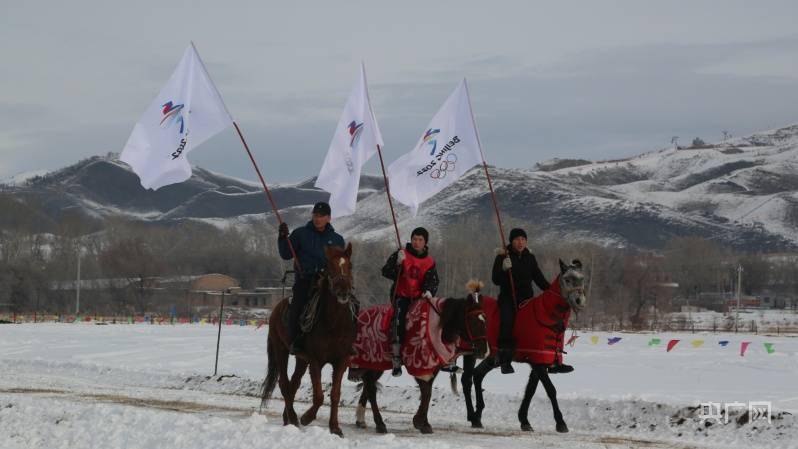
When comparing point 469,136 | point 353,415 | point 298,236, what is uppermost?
point 469,136

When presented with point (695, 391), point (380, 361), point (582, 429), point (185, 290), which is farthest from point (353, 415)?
point (185, 290)

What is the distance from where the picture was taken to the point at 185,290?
137000 mm

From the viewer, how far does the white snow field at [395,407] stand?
43.7 ft

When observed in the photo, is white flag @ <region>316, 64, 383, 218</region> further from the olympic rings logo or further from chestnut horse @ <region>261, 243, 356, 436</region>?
chestnut horse @ <region>261, 243, 356, 436</region>

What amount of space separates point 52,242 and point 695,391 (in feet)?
481

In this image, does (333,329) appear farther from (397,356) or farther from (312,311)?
(397,356)

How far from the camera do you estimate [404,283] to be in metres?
16.3

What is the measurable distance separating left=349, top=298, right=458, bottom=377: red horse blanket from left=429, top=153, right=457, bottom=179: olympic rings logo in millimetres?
3582

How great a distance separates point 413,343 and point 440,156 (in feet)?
15.1

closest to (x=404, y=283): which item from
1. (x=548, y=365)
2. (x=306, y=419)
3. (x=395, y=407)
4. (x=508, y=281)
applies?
(x=508, y=281)

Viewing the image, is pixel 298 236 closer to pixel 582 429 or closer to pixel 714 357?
pixel 582 429

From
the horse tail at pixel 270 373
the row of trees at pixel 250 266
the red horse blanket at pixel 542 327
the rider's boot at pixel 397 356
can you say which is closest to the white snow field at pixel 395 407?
the horse tail at pixel 270 373

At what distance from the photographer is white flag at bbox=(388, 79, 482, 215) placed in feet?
63.1

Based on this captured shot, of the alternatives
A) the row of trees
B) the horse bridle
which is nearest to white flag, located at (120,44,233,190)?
the horse bridle
